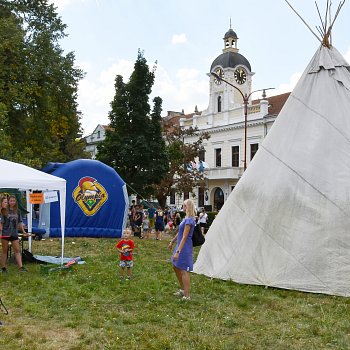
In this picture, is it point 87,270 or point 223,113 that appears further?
point 223,113

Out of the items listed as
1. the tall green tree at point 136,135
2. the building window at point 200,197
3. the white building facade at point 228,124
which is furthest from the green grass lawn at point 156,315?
the building window at point 200,197

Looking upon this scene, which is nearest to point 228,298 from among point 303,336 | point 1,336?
point 303,336

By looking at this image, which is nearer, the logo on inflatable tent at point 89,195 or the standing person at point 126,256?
the standing person at point 126,256

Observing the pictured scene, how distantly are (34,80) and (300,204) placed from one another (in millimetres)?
19405

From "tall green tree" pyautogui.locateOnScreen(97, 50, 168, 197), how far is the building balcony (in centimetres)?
1710

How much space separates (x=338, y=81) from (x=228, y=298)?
Result: 16.8ft

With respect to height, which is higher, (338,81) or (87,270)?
(338,81)

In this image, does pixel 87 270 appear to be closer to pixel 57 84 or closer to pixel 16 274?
pixel 16 274

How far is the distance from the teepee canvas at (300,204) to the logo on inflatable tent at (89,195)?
399 inches

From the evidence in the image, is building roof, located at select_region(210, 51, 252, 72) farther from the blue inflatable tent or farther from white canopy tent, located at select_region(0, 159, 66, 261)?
white canopy tent, located at select_region(0, 159, 66, 261)

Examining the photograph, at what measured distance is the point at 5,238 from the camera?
10.6 m

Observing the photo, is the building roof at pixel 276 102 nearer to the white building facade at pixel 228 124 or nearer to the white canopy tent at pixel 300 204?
the white building facade at pixel 228 124

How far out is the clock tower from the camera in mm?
51844

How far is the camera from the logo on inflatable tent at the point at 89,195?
20.0 meters
